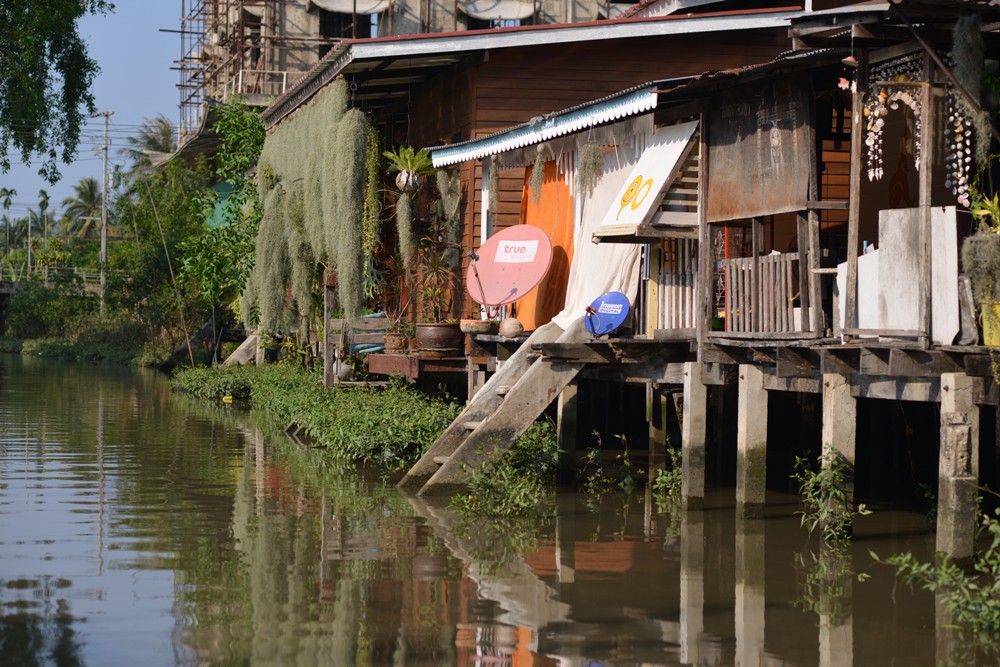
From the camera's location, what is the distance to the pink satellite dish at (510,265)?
16172 mm

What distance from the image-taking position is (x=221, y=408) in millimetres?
27094

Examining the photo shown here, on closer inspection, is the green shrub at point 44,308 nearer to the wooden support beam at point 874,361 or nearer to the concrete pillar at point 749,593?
the concrete pillar at point 749,593

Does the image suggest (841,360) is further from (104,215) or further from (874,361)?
(104,215)

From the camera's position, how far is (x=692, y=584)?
34.2 ft

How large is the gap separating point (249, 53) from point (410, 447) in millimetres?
23642

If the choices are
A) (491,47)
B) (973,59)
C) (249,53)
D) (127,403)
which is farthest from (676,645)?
(249,53)

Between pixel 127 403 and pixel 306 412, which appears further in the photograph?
pixel 127 403

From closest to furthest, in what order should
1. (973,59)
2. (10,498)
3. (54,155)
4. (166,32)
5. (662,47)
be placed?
(973,59)
(10,498)
(662,47)
(54,155)
(166,32)

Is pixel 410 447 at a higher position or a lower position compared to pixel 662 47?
lower

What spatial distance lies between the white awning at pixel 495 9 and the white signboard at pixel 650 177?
23119 millimetres

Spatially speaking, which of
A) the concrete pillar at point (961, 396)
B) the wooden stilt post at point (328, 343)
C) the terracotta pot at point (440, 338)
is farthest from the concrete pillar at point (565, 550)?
the wooden stilt post at point (328, 343)

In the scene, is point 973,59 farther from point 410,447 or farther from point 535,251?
point 410,447

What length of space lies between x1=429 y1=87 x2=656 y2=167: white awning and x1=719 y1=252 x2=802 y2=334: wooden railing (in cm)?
197

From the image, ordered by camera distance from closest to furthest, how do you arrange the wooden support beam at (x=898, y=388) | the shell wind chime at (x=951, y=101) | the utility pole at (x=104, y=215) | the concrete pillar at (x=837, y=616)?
the concrete pillar at (x=837, y=616)
the shell wind chime at (x=951, y=101)
the wooden support beam at (x=898, y=388)
the utility pole at (x=104, y=215)
